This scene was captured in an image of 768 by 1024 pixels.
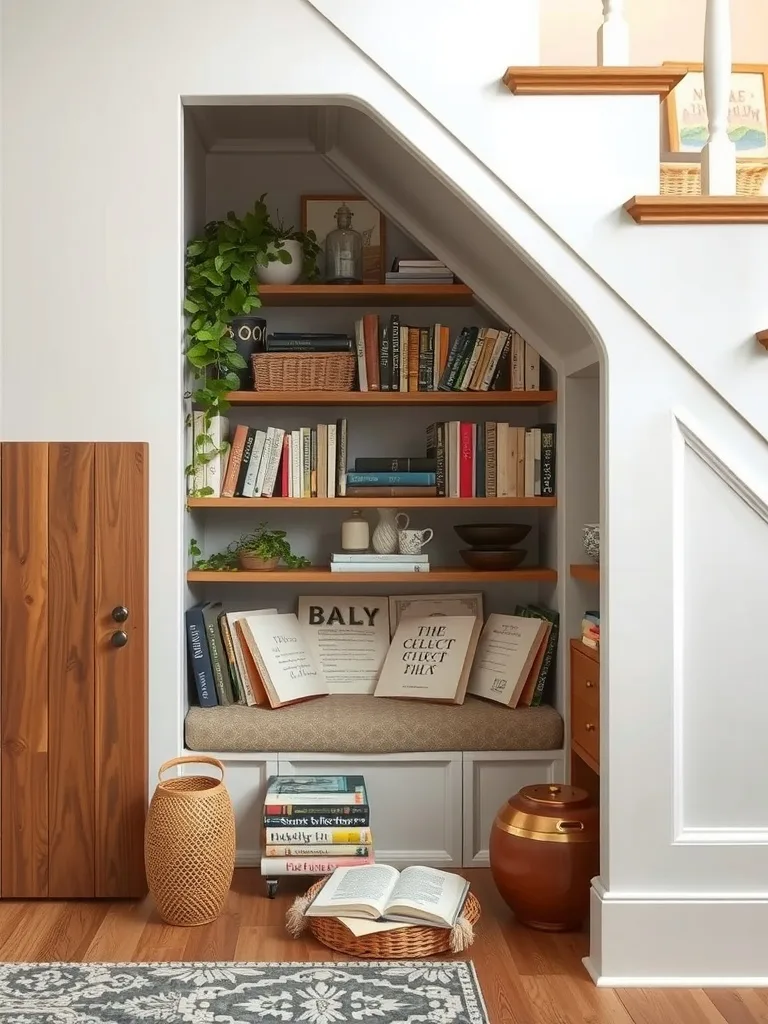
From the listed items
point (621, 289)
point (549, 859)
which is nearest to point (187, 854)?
point (549, 859)

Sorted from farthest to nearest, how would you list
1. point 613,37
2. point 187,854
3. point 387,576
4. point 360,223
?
1. point 360,223
2. point 387,576
3. point 187,854
4. point 613,37

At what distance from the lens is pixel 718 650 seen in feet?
8.41

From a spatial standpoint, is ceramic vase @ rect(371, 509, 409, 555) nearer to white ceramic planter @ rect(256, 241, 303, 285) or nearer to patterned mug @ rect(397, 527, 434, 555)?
patterned mug @ rect(397, 527, 434, 555)

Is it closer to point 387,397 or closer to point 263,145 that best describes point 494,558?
point 387,397

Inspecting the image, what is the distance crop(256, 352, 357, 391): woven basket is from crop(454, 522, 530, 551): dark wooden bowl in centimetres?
62

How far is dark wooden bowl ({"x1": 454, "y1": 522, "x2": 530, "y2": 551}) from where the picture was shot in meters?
3.42

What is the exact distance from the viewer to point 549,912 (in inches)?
108

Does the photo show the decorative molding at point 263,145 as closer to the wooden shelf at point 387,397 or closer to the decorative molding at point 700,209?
the wooden shelf at point 387,397

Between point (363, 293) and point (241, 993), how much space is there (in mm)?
2073

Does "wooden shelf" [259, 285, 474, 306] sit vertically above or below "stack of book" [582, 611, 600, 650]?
above

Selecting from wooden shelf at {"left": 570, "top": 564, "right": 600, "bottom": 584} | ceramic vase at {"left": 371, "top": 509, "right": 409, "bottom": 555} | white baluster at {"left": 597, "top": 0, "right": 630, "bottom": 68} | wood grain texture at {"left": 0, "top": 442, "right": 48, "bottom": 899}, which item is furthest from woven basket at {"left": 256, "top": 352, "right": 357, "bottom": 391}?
white baluster at {"left": 597, "top": 0, "right": 630, "bottom": 68}

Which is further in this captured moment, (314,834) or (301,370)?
(301,370)

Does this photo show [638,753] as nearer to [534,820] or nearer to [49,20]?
[534,820]

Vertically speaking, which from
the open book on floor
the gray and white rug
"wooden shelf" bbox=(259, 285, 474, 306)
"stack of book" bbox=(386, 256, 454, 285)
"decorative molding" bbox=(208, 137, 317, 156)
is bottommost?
the gray and white rug
